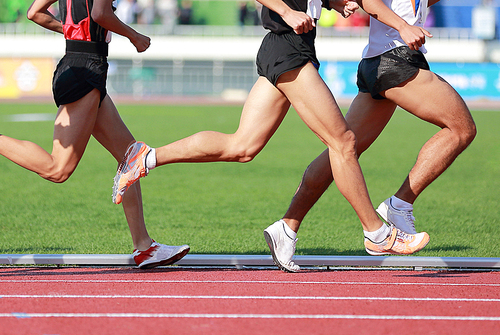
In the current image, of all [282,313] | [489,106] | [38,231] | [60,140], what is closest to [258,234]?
[38,231]

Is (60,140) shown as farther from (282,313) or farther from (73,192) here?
(73,192)

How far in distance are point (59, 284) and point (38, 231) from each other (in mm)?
2138

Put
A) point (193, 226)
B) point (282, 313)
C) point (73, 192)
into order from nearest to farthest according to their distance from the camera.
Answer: point (282, 313), point (193, 226), point (73, 192)

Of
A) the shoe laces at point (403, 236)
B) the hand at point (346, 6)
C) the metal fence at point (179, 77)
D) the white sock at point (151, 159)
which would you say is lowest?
the metal fence at point (179, 77)

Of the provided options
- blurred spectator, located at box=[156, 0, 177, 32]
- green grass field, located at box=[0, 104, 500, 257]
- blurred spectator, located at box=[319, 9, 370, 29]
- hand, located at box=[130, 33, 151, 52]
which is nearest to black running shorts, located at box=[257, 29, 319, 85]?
hand, located at box=[130, 33, 151, 52]

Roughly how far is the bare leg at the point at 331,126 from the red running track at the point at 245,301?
48 centimetres

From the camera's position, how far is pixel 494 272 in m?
4.25

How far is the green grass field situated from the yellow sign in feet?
69.4

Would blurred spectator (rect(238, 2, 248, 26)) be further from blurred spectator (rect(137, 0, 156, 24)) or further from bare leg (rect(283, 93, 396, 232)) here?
bare leg (rect(283, 93, 396, 232))

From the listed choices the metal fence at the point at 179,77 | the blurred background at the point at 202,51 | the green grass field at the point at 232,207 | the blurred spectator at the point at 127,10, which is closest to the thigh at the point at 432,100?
the green grass field at the point at 232,207

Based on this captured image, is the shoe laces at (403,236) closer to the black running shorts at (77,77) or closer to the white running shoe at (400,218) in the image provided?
the white running shoe at (400,218)

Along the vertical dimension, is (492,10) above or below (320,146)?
above

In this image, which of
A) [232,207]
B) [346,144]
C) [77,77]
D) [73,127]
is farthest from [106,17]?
[232,207]

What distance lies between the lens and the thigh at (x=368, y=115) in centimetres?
423
